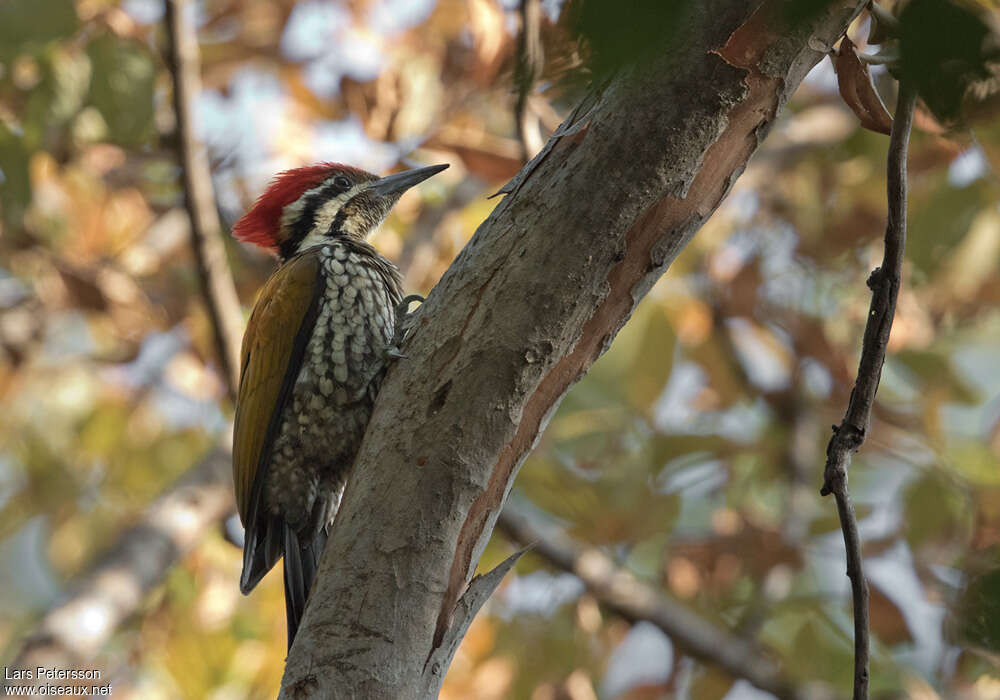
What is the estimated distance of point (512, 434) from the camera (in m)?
1.93

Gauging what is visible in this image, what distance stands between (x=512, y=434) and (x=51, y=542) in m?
4.92

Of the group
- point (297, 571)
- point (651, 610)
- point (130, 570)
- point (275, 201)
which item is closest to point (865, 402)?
point (297, 571)

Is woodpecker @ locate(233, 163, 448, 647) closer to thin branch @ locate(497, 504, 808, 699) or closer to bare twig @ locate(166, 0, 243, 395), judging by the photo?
bare twig @ locate(166, 0, 243, 395)

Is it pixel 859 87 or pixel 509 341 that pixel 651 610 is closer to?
pixel 509 341

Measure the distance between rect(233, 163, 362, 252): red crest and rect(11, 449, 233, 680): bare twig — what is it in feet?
3.72

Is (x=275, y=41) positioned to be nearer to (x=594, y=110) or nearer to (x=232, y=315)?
(x=232, y=315)

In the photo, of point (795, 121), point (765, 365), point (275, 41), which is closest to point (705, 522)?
point (765, 365)

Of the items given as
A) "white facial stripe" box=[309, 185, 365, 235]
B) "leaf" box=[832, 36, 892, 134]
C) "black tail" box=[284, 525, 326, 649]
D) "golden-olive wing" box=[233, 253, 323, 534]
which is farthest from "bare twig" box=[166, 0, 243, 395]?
"leaf" box=[832, 36, 892, 134]

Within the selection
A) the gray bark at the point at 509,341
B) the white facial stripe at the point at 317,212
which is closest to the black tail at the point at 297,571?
the gray bark at the point at 509,341

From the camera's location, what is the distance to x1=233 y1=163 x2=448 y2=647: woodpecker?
3.18m

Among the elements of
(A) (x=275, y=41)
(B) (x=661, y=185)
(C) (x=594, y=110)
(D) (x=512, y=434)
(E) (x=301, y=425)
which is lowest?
(D) (x=512, y=434)

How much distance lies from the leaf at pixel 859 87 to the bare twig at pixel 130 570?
339 centimetres

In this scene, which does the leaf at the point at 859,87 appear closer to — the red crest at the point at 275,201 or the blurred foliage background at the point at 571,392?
the blurred foliage background at the point at 571,392

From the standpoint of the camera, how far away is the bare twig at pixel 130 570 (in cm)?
378
